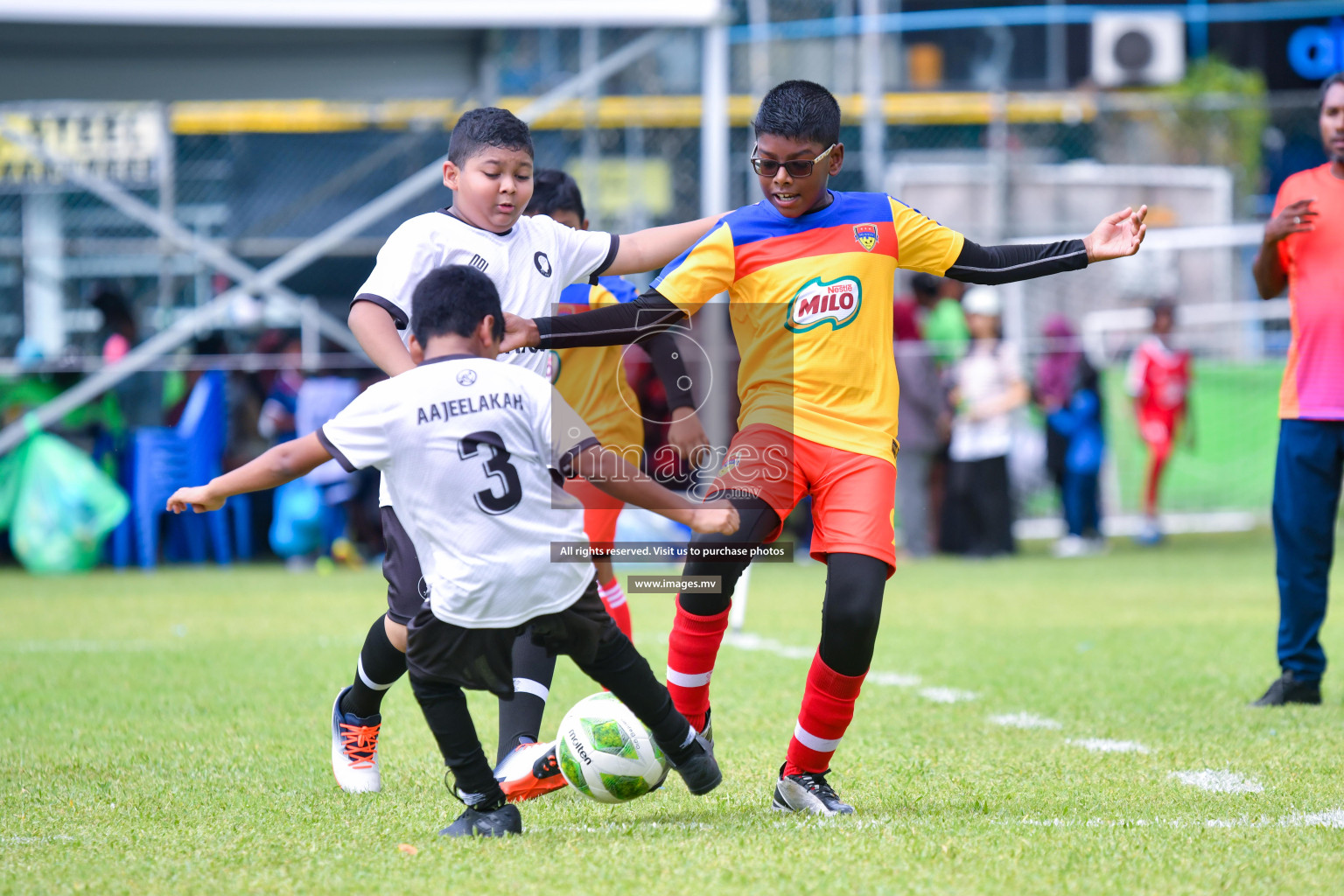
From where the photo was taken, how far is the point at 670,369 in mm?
5090

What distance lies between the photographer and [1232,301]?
15.8 meters

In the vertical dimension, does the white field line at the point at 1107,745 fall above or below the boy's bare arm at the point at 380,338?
below

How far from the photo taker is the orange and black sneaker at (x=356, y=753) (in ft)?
14.3

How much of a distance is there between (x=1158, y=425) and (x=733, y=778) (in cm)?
988

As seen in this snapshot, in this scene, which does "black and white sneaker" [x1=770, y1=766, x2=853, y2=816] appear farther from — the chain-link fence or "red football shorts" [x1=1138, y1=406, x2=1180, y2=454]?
"red football shorts" [x1=1138, y1=406, x2=1180, y2=454]

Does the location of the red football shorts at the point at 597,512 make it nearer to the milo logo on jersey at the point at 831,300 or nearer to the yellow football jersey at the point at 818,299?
the yellow football jersey at the point at 818,299

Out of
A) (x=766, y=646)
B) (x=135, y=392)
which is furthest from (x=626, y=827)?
(x=135, y=392)

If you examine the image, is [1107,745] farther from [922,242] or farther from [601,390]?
[601,390]

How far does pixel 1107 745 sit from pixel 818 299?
1.92m

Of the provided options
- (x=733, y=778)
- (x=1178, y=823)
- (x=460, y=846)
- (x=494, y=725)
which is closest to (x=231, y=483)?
(x=460, y=846)

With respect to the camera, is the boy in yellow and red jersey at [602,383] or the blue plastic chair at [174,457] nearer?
the boy in yellow and red jersey at [602,383]

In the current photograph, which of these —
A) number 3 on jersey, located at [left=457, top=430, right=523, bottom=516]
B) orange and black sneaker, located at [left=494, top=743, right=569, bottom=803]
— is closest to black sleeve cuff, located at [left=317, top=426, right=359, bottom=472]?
number 3 on jersey, located at [left=457, top=430, right=523, bottom=516]

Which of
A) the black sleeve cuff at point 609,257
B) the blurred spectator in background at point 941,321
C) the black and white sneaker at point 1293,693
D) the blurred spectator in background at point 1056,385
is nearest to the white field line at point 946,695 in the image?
the black and white sneaker at point 1293,693

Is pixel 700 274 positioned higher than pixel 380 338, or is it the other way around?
pixel 700 274
